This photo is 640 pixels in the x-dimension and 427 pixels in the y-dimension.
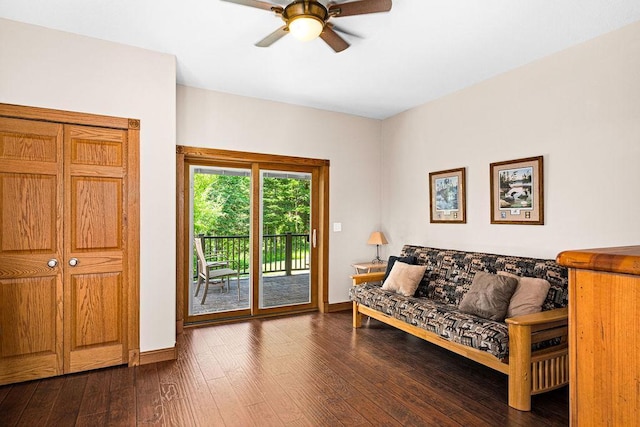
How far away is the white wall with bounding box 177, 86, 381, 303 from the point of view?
417cm

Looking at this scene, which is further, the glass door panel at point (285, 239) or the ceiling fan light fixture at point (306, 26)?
the glass door panel at point (285, 239)

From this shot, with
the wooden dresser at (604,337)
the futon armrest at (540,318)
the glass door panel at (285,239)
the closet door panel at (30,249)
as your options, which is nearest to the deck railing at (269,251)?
the glass door panel at (285,239)

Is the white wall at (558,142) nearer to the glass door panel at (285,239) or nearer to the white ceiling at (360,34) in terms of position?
the white ceiling at (360,34)

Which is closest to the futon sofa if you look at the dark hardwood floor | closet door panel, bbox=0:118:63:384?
the dark hardwood floor

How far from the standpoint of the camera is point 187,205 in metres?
4.23

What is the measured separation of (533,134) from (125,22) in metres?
3.69

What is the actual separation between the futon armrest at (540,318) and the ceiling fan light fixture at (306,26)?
239 centimetres

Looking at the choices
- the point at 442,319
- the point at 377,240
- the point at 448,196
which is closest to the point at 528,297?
the point at 442,319

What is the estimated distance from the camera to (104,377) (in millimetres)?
2908

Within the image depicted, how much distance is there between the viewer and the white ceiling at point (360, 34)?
2.56 metres

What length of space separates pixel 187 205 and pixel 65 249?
1.46 m

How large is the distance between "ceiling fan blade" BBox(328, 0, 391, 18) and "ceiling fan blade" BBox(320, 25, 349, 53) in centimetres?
19

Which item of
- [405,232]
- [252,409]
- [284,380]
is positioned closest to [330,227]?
[405,232]

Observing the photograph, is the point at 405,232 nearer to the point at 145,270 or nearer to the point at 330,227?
the point at 330,227
